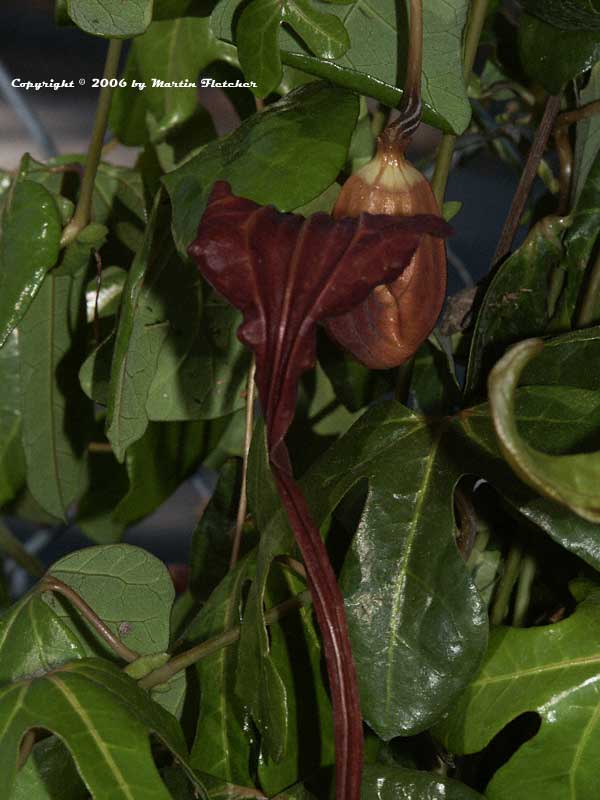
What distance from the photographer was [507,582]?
1.48 ft

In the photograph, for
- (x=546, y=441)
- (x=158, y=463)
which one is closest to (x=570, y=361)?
(x=546, y=441)

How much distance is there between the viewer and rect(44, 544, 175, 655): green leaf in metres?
0.45

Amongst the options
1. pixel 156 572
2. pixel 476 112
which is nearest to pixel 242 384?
pixel 156 572

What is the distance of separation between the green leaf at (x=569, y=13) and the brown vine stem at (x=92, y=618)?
294 millimetres

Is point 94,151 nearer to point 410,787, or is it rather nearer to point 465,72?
point 465,72

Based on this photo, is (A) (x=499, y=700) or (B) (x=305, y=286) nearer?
(B) (x=305, y=286)

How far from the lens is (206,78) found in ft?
1.87

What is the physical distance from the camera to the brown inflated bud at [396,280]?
1.10 feet

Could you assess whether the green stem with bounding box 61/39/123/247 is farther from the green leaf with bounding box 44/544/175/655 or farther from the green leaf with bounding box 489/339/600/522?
the green leaf with bounding box 489/339/600/522

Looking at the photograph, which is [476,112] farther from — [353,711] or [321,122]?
[353,711]

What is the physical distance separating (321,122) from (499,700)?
224 millimetres

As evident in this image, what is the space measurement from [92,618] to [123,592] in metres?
0.03

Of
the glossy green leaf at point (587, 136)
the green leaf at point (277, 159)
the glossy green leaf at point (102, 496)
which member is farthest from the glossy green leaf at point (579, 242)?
the glossy green leaf at point (102, 496)

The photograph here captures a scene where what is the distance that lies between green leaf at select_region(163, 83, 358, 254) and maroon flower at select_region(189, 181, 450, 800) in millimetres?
78
